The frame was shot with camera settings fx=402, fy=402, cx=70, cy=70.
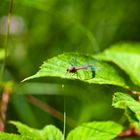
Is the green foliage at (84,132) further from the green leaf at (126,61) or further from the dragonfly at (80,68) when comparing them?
A: the green leaf at (126,61)

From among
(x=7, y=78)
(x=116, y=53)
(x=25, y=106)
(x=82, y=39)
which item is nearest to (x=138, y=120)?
(x=116, y=53)

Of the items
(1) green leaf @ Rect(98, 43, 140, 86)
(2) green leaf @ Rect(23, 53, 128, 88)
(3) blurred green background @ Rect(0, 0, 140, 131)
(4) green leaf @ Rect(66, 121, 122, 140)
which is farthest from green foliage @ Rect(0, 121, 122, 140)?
(3) blurred green background @ Rect(0, 0, 140, 131)

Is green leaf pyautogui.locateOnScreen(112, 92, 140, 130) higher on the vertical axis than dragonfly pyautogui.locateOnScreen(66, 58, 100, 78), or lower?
lower

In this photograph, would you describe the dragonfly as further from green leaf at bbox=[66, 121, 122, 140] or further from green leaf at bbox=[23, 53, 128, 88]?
green leaf at bbox=[66, 121, 122, 140]

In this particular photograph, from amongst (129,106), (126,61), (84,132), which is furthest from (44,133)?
(126,61)

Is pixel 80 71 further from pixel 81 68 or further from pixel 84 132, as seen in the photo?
pixel 84 132

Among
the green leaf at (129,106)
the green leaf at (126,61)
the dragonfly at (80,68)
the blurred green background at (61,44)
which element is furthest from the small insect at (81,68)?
the blurred green background at (61,44)
